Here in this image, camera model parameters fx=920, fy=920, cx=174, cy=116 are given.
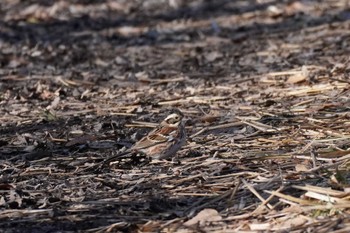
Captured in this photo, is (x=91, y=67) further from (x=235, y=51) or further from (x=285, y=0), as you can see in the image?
(x=285, y=0)

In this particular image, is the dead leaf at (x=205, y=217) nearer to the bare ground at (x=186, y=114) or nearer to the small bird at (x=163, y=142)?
the bare ground at (x=186, y=114)

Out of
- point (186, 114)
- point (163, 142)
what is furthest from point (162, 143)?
point (186, 114)

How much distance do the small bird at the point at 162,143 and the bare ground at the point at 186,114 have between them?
0.09m

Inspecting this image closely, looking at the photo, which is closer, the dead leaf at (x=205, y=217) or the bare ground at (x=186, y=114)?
the dead leaf at (x=205, y=217)

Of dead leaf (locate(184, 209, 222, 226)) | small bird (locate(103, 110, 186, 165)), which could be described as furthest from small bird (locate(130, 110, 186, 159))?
dead leaf (locate(184, 209, 222, 226))

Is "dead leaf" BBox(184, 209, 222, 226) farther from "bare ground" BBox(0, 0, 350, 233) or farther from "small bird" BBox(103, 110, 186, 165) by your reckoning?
"small bird" BBox(103, 110, 186, 165)

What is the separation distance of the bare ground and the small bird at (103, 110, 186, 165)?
0.29 feet

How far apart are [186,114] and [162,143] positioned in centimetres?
142

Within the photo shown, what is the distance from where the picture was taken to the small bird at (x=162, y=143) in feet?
20.1

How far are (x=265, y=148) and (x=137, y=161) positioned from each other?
0.87m

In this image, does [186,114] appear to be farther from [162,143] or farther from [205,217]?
[205,217]

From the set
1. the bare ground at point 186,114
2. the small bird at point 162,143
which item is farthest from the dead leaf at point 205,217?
the small bird at point 162,143

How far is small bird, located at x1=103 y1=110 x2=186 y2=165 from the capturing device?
20.1ft

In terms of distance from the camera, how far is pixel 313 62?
941cm
